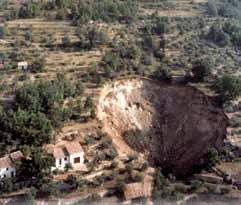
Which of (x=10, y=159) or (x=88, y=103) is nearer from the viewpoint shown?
(x=10, y=159)

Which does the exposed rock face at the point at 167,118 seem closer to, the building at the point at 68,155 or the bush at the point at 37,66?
the building at the point at 68,155

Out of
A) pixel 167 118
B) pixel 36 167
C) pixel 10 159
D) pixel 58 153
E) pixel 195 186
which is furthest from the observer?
pixel 167 118

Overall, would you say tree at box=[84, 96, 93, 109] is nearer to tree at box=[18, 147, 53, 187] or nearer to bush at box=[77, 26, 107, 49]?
tree at box=[18, 147, 53, 187]

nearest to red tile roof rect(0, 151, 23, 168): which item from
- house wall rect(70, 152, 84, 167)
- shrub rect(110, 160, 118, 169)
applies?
house wall rect(70, 152, 84, 167)

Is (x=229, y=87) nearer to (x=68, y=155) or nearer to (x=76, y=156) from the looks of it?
(x=76, y=156)

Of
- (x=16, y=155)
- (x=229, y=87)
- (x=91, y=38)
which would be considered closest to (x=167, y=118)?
(x=229, y=87)

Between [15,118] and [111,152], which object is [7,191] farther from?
[111,152]

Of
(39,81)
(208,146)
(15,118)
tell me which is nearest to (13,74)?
(39,81)

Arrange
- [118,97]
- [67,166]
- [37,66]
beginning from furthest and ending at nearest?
[37,66]
[118,97]
[67,166]
